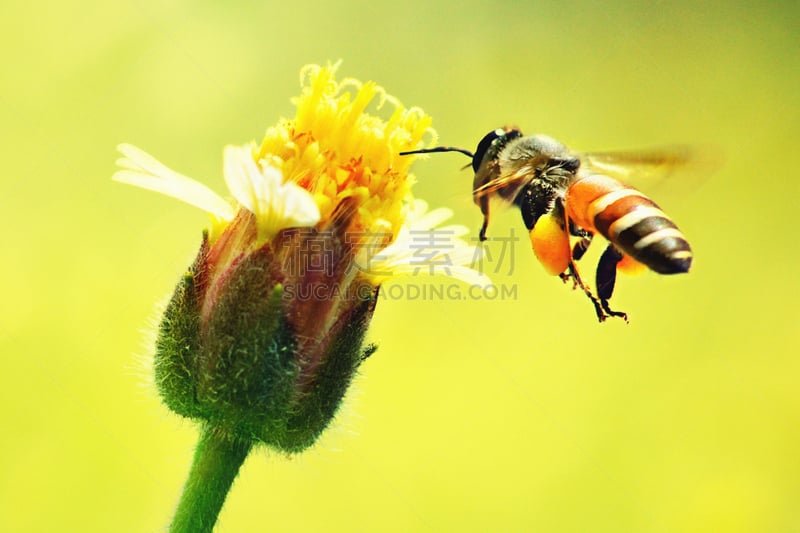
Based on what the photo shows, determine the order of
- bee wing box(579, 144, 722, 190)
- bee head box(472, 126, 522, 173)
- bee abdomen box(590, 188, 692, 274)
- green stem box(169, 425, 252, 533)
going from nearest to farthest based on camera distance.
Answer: green stem box(169, 425, 252, 533) < bee abdomen box(590, 188, 692, 274) < bee wing box(579, 144, 722, 190) < bee head box(472, 126, 522, 173)

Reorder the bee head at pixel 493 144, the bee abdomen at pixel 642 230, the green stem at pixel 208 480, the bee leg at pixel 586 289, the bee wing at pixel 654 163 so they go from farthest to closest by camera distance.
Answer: the bee head at pixel 493 144 → the bee wing at pixel 654 163 → the bee leg at pixel 586 289 → the bee abdomen at pixel 642 230 → the green stem at pixel 208 480

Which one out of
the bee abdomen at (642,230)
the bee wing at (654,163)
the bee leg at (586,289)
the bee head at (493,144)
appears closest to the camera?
the bee abdomen at (642,230)

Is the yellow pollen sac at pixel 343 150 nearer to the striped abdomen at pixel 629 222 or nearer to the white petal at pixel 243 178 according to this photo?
the white petal at pixel 243 178

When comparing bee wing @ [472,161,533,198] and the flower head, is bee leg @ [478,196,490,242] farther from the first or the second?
the flower head

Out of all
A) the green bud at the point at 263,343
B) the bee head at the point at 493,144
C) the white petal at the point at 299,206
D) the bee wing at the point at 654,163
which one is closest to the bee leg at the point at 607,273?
the bee wing at the point at 654,163

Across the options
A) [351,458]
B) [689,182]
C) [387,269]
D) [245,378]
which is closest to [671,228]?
[689,182]

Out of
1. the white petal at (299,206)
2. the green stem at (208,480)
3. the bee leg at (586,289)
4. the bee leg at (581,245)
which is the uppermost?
the bee leg at (581,245)

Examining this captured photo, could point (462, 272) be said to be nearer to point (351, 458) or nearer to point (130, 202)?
point (351, 458)

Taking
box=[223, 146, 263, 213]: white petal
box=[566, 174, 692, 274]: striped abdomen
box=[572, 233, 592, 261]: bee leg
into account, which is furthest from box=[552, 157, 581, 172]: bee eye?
box=[223, 146, 263, 213]: white petal
